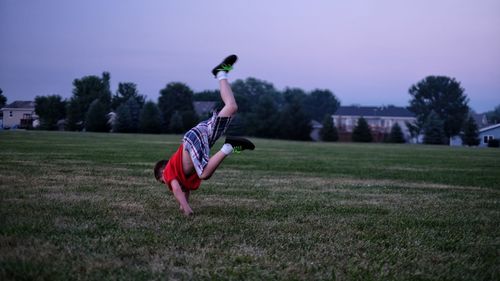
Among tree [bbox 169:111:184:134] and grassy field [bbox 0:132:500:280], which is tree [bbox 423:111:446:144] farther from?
grassy field [bbox 0:132:500:280]

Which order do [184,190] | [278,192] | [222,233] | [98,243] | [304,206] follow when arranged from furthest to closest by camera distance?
A: [278,192]
[304,206]
[184,190]
[222,233]
[98,243]

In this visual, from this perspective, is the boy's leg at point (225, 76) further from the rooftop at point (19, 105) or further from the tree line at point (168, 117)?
the tree line at point (168, 117)

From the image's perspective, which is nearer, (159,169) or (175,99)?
(159,169)

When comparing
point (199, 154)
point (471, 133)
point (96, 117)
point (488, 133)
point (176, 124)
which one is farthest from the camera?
point (488, 133)

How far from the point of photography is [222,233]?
512 centimetres

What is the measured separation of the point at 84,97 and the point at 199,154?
75382 mm

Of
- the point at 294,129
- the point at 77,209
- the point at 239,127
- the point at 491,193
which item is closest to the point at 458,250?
the point at 77,209

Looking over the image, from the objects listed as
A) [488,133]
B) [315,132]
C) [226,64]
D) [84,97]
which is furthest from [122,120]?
[226,64]

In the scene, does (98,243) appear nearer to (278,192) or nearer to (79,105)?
(278,192)

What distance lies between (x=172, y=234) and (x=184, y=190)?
1.89m

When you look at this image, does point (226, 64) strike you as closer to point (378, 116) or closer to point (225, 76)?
point (225, 76)

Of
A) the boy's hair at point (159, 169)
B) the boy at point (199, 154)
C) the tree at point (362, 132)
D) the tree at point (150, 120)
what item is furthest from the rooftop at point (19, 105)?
the tree at point (362, 132)

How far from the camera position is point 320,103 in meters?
148

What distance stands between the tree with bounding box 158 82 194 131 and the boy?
7721 cm
